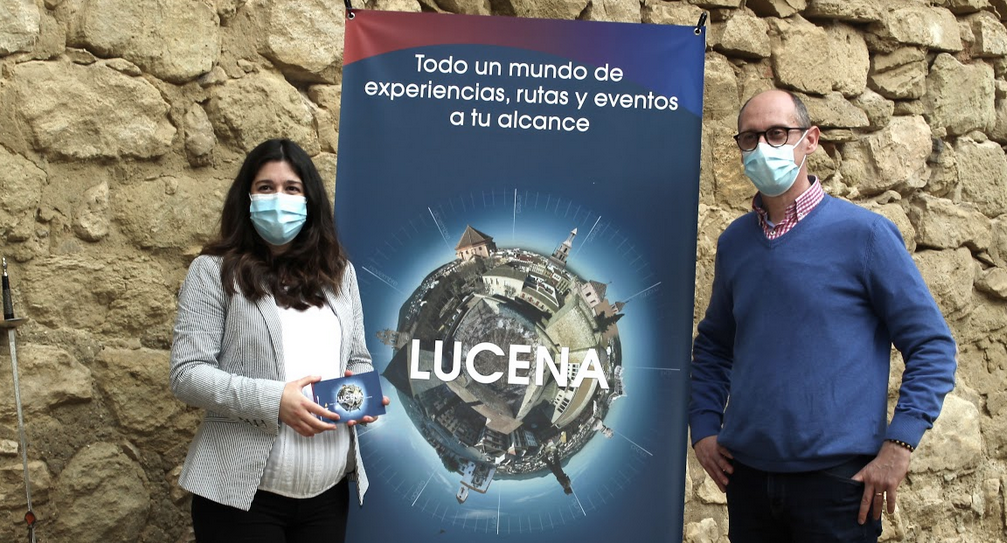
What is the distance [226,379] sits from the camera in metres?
2.03

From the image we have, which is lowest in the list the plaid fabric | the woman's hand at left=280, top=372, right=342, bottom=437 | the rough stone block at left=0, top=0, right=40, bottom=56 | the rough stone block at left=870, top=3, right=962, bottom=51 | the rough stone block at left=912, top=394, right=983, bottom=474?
the rough stone block at left=912, top=394, right=983, bottom=474

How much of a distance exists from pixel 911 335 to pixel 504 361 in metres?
1.05

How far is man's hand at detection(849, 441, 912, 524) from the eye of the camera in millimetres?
2162

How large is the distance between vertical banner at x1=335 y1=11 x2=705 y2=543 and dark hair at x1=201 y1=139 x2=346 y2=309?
0.43 meters

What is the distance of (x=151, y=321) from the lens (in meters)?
2.63

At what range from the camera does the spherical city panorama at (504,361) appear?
2752mm

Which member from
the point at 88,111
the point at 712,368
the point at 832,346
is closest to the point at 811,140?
the point at 832,346

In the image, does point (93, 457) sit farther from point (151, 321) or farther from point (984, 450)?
point (984, 450)

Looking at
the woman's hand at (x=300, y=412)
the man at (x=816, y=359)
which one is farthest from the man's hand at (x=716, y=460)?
the woman's hand at (x=300, y=412)

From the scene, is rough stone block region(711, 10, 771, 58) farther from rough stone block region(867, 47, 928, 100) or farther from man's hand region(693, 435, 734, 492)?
man's hand region(693, 435, 734, 492)

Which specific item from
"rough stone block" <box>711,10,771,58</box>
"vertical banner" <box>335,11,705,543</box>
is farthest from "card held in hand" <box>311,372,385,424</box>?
"rough stone block" <box>711,10,771,58</box>

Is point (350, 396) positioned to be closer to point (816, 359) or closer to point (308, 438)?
point (308, 438)

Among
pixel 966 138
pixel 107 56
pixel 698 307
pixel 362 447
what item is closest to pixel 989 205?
pixel 966 138

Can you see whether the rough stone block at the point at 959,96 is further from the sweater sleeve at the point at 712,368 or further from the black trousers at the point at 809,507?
the black trousers at the point at 809,507
